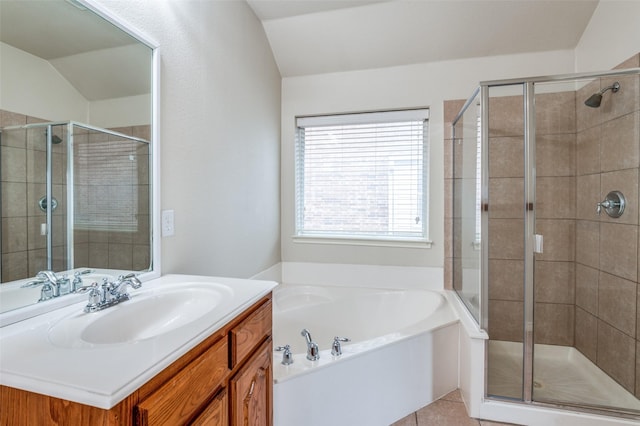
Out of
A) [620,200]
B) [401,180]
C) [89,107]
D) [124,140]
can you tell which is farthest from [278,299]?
[620,200]

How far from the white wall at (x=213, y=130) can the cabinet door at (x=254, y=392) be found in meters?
0.60

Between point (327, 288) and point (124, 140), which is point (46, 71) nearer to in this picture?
point (124, 140)

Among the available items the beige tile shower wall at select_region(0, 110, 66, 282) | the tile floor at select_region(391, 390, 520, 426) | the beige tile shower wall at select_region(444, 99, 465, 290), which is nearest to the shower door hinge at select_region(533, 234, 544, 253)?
the beige tile shower wall at select_region(444, 99, 465, 290)

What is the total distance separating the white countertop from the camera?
1.63ft

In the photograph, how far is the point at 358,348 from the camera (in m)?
1.48

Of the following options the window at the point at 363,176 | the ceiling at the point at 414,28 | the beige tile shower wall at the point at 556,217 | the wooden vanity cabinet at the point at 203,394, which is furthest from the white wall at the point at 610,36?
the wooden vanity cabinet at the point at 203,394

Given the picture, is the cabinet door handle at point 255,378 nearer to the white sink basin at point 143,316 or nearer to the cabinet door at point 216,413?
the cabinet door at point 216,413

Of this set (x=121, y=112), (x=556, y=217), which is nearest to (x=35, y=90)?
(x=121, y=112)

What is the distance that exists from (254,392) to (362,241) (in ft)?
5.21

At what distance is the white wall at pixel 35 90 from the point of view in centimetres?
78

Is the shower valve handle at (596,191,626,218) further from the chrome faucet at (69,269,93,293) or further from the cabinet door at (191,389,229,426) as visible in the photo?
the chrome faucet at (69,269,93,293)

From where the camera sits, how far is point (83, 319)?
0.82 meters

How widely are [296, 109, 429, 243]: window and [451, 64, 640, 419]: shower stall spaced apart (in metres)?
0.36

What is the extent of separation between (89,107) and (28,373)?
2.76ft
